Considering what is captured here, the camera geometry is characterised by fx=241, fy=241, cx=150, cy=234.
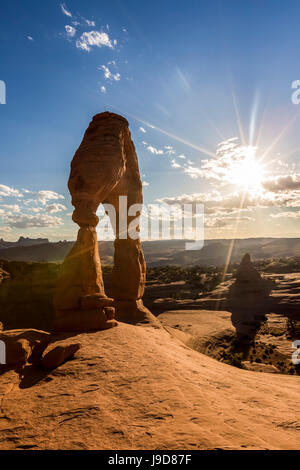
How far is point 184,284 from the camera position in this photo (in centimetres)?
3538

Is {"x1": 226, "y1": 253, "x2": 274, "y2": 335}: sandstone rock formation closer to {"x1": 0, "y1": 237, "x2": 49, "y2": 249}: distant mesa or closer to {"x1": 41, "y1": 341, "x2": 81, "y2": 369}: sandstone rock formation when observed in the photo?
{"x1": 41, "y1": 341, "x2": 81, "y2": 369}: sandstone rock formation

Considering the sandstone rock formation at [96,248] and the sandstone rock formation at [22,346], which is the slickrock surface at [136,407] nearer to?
the sandstone rock formation at [22,346]

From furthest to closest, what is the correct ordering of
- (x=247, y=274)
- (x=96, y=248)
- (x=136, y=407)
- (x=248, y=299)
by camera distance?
(x=247, y=274)
(x=248, y=299)
(x=96, y=248)
(x=136, y=407)

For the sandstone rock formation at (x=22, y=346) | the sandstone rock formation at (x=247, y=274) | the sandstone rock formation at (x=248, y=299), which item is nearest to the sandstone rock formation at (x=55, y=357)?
the sandstone rock formation at (x=22, y=346)

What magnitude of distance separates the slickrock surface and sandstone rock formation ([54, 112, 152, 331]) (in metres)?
2.63

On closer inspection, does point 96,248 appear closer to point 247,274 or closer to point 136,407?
point 136,407

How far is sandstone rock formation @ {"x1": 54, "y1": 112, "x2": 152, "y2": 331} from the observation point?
990 centimetres

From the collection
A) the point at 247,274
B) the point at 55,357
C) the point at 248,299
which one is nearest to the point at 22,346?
the point at 55,357

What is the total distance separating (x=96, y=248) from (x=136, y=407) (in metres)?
7.58

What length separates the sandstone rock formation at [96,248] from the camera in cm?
990

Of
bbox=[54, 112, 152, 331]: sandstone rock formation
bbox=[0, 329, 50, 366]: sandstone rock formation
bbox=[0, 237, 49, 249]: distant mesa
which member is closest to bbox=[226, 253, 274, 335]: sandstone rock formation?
bbox=[54, 112, 152, 331]: sandstone rock formation

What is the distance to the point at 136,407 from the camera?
480cm

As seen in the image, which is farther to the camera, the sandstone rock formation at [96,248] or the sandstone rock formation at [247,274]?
the sandstone rock formation at [247,274]

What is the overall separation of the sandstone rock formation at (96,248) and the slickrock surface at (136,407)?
8.62 feet
